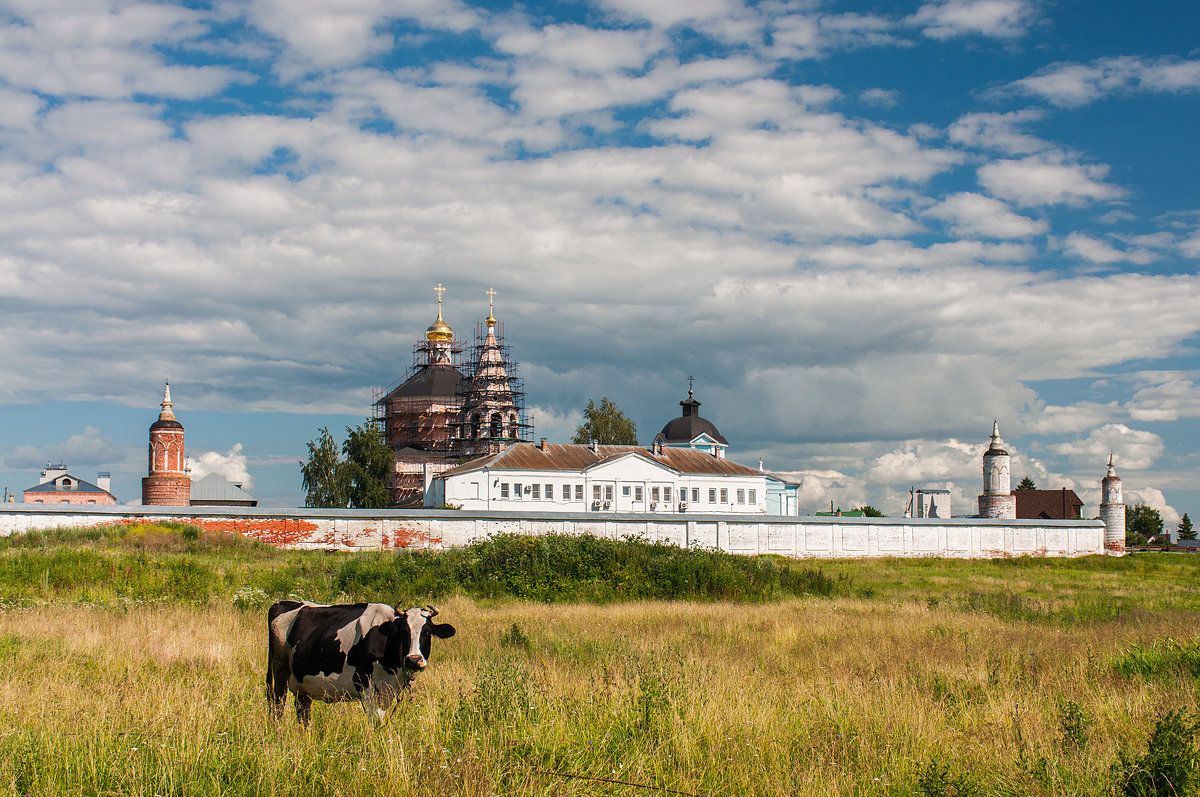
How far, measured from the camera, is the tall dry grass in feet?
19.0

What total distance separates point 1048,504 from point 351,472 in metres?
62.7

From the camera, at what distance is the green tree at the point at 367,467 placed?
73000 mm

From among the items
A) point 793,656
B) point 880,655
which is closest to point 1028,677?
point 880,655

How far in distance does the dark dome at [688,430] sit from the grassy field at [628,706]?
6293 centimetres

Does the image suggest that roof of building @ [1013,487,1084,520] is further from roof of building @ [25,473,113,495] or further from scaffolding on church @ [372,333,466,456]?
roof of building @ [25,473,113,495]

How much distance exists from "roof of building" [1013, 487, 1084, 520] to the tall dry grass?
7969cm

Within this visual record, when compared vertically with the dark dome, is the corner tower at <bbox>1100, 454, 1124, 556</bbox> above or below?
below

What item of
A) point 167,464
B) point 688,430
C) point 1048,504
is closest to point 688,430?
point 688,430

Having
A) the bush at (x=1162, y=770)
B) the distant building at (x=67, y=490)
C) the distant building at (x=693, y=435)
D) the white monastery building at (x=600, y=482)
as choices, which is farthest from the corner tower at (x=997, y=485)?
the distant building at (x=67, y=490)

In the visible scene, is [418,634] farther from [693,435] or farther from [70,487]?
[70,487]

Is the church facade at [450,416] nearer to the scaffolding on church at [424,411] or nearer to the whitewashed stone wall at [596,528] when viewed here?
the scaffolding on church at [424,411]

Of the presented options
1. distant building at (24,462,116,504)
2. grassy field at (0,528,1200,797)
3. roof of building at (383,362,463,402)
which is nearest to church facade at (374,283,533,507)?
roof of building at (383,362,463,402)

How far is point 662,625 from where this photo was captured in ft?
48.9

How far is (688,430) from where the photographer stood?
81062mm
